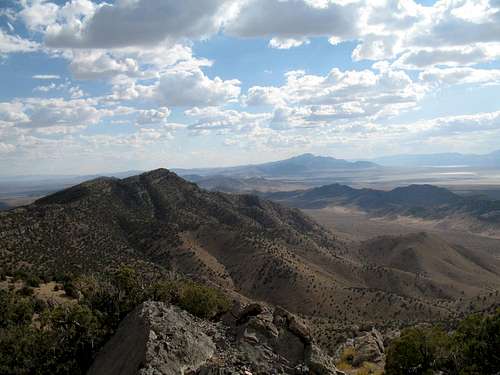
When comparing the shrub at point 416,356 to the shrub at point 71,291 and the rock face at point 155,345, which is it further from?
the shrub at point 71,291

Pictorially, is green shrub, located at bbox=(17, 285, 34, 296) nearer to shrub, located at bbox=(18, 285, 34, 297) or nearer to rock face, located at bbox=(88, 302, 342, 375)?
shrub, located at bbox=(18, 285, 34, 297)

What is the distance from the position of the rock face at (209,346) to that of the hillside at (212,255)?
4419 cm

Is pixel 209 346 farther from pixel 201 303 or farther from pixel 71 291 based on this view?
pixel 71 291

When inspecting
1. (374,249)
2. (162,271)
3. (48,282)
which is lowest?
(374,249)

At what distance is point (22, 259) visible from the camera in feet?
214

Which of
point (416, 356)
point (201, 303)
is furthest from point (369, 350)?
point (201, 303)

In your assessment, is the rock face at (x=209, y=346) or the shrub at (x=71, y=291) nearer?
the rock face at (x=209, y=346)

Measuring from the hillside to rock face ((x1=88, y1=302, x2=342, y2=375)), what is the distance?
145ft

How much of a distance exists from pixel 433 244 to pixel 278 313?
13025cm

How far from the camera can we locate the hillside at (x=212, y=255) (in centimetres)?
7850

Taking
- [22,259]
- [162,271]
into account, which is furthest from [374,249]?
[22,259]

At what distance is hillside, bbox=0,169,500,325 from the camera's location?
3091 inches

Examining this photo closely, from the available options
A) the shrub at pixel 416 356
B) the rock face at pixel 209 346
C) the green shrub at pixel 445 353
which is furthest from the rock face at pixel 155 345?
the green shrub at pixel 445 353

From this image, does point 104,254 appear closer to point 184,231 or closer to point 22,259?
point 22,259
